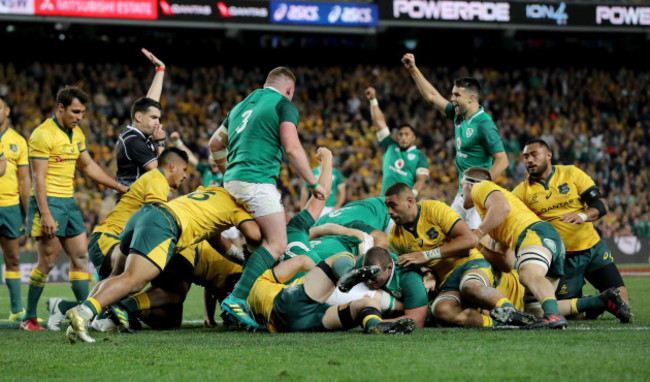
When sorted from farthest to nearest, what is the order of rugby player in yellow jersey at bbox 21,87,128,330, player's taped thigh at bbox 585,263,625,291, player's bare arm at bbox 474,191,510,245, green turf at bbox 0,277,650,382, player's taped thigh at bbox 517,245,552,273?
player's taped thigh at bbox 585,263,625,291
rugby player in yellow jersey at bbox 21,87,128,330
player's bare arm at bbox 474,191,510,245
player's taped thigh at bbox 517,245,552,273
green turf at bbox 0,277,650,382

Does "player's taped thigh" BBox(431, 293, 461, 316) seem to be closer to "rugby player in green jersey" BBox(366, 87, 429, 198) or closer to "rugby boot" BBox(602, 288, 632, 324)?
"rugby boot" BBox(602, 288, 632, 324)

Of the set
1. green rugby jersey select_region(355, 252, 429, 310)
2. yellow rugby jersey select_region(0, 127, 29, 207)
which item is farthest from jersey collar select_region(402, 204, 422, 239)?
yellow rugby jersey select_region(0, 127, 29, 207)

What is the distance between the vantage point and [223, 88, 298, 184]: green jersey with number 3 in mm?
7152

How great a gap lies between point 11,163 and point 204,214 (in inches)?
123

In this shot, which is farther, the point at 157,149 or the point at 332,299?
the point at 157,149

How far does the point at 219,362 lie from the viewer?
4867 millimetres

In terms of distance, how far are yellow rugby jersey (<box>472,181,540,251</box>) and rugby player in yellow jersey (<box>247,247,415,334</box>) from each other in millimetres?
1522

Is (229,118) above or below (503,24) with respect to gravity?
below

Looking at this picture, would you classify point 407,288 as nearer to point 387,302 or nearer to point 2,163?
point 387,302

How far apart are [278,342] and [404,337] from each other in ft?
3.13

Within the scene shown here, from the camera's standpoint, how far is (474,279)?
6914 millimetres

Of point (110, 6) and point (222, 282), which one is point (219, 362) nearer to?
point (222, 282)

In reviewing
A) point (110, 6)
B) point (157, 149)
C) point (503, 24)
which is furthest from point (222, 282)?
point (503, 24)

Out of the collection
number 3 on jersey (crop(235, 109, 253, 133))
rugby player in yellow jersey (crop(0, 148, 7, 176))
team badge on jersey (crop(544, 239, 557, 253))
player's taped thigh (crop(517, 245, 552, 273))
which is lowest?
player's taped thigh (crop(517, 245, 552, 273))
